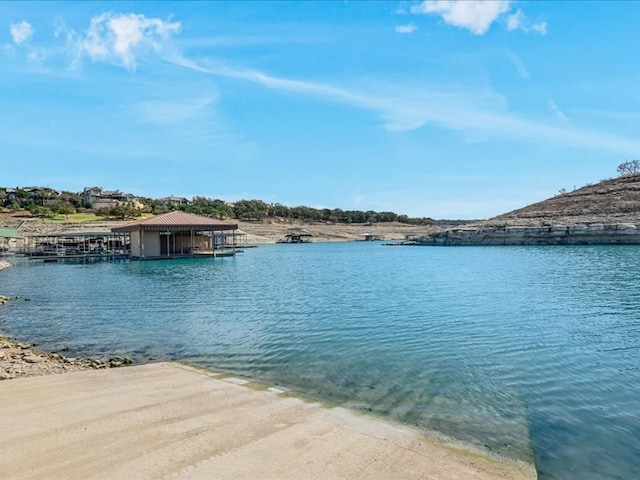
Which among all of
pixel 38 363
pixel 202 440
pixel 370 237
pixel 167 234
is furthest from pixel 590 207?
pixel 202 440

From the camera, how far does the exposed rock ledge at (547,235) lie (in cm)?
5935

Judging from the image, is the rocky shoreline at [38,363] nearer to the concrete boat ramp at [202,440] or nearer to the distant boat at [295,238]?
the concrete boat ramp at [202,440]

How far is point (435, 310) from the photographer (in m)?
15.6

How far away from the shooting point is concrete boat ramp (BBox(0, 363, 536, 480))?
14.5 ft

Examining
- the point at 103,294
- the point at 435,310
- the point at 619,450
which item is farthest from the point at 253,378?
the point at 103,294

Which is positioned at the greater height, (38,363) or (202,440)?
(202,440)

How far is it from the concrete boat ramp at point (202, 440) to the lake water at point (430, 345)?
84cm

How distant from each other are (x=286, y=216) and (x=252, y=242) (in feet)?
135

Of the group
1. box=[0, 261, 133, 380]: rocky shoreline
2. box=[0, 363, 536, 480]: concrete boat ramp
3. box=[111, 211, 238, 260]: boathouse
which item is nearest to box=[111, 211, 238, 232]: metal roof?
box=[111, 211, 238, 260]: boathouse

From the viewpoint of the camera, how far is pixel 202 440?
511 cm

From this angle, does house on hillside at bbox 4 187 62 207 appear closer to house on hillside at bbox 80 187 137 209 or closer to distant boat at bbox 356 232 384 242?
house on hillside at bbox 80 187 137 209

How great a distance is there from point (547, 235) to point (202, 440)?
2808 inches

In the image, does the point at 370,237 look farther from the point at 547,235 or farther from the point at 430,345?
the point at 430,345

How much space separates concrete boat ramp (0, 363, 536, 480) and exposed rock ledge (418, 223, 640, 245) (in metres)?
65.8
